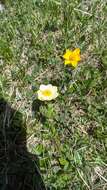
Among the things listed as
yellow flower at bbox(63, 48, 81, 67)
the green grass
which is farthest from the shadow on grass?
yellow flower at bbox(63, 48, 81, 67)

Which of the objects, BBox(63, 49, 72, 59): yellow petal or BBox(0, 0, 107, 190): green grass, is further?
BBox(63, 49, 72, 59): yellow petal

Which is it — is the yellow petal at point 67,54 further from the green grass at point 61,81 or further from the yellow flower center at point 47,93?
the yellow flower center at point 47,93

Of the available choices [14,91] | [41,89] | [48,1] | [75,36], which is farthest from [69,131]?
[48,1]

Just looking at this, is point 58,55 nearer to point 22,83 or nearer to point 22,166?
point 22,83

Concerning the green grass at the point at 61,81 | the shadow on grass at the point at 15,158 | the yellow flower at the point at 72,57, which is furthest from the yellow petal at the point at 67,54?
the shadow on grass at the point at 15,158

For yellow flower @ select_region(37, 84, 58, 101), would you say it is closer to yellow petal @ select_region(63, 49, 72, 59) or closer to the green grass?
Result: the green grass

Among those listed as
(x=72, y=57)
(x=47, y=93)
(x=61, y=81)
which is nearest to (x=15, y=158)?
(x=47, y=93)
